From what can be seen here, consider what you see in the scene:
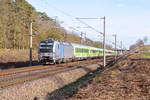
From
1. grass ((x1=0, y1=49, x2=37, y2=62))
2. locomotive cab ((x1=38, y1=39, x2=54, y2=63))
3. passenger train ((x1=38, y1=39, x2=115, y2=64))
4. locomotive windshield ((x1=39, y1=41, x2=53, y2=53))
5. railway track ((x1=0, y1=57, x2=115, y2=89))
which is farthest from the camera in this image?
grass ((x1=0, y1=49, x2=37, y2=62))

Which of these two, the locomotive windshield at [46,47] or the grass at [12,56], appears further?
the grass at [12,56]

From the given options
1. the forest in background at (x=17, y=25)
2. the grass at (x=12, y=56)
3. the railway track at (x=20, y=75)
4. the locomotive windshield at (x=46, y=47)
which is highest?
the forest in background at (x=17, y=25)

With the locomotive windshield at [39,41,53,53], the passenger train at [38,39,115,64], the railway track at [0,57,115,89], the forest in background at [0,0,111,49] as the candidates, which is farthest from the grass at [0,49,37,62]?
the railway track at [0,57,115,89]

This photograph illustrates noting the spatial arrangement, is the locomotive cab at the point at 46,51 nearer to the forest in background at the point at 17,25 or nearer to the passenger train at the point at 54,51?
the passenger train at the point at 54,51

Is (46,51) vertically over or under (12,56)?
over

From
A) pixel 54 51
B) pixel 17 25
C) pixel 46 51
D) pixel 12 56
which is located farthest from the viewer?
pixel 17 25

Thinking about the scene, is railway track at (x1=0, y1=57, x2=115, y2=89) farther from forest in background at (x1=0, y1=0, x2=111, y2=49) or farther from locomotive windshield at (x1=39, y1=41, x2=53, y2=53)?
forest in background at (x1=0, y1=0, x2=111, y2=49)

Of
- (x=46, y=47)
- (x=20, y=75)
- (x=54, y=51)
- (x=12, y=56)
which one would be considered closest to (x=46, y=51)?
(x=46, y=47)

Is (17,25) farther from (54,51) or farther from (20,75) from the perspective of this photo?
(20,75)

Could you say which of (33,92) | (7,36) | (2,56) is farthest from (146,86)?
(7,36)

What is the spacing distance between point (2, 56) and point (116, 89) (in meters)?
34.3

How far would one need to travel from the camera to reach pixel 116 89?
14.5 metres

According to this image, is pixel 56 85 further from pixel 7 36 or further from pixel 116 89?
pixel 7 36

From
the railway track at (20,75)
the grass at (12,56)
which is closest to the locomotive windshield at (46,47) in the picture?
the railway track at (20,75)
